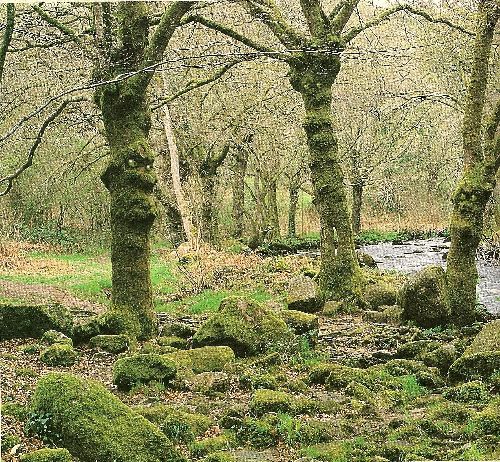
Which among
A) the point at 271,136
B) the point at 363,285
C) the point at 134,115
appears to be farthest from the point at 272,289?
the point at 271,136

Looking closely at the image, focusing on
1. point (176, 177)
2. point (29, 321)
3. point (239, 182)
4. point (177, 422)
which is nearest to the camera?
point (177, 422)

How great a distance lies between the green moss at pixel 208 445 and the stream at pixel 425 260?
10.2 metres

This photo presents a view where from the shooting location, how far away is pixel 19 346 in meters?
11.6

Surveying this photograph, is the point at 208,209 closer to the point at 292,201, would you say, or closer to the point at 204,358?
the point at 292,201

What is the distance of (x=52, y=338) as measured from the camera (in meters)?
11.7

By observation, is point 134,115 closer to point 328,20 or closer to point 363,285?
point 328,20

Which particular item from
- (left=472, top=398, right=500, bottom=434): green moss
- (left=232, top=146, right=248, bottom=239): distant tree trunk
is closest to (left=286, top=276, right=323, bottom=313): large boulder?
(left=472, top=398, right=500, bottom=434): green moss

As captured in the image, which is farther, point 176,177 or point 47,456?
point 176,177

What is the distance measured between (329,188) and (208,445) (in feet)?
31.3

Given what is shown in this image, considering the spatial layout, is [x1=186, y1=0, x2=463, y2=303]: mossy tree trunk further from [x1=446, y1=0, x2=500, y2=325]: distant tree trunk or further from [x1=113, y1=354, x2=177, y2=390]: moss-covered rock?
[x1=113, y1=354, x2=177, y2=390]: moss-covered rock

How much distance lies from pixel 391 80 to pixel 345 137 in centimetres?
467

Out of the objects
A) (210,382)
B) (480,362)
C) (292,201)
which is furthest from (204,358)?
(292,201)

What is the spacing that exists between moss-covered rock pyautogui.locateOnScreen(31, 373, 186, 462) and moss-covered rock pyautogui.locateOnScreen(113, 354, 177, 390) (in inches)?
98.4

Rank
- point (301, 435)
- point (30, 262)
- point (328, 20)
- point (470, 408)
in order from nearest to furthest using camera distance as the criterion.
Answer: point (301, 435)
point (470, 408)
point (328, 20)
point (30, 262)
